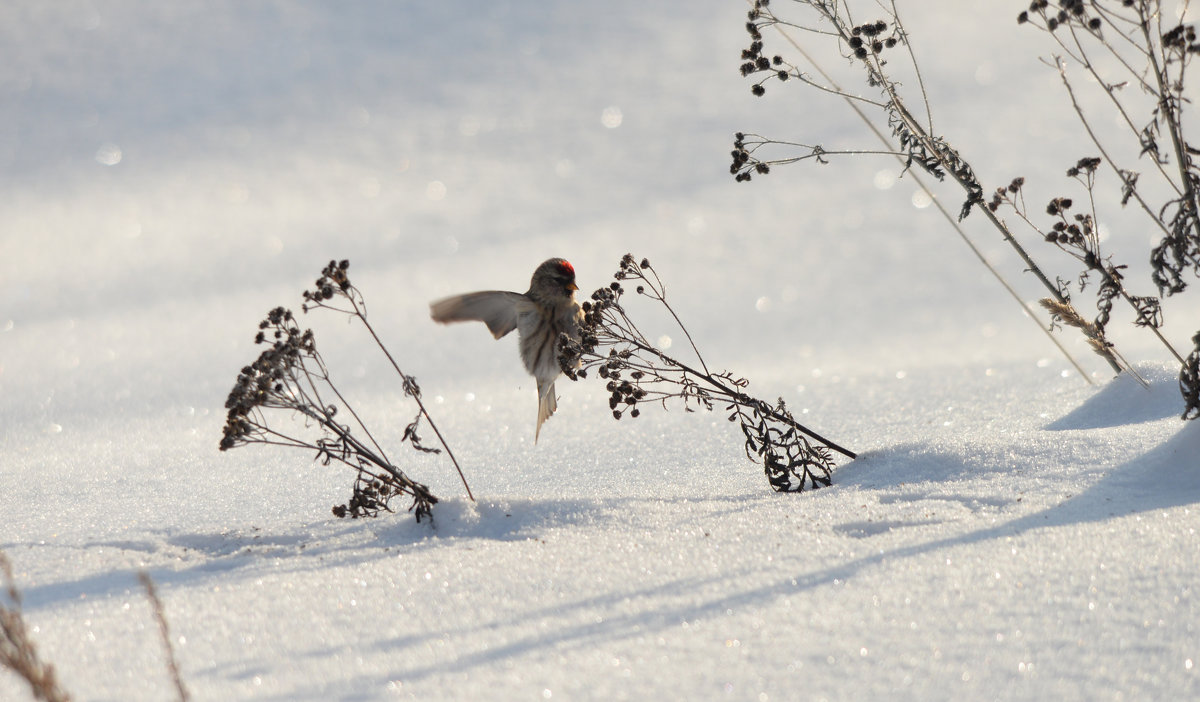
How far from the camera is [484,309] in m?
3.48

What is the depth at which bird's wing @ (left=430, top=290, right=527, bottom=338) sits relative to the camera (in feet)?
11.0

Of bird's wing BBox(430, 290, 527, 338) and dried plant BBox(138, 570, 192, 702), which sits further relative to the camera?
bird's wing BBox(430, 290, 527, 338)

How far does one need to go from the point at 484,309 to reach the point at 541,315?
27 centimetres

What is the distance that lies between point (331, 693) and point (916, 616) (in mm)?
1125

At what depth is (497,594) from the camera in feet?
7.23

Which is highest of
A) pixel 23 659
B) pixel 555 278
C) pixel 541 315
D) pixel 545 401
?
pixel 555 278

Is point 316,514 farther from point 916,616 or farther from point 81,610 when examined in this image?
point 916,616

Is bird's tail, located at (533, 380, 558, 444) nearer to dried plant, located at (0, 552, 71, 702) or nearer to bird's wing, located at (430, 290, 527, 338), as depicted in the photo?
bird's wing, located at (430, 290, 527, 338)

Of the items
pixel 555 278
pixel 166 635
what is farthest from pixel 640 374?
pixel 166 635

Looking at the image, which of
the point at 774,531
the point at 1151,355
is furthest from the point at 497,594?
the point at 1151,355

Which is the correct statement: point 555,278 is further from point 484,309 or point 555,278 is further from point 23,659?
point 23,659

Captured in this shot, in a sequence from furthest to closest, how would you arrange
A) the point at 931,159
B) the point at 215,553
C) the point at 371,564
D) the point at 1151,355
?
the point at 1151,355 → the point at 931,159 → the point at 215,553 → the point at 371,564

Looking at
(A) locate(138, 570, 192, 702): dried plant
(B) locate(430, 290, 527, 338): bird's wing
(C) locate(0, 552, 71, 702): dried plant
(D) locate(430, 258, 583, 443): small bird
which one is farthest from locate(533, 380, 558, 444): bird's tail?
(C) locate(0, 552, 71, 702): dried plant

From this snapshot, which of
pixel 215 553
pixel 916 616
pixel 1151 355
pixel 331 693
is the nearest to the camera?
pixel 331 693
